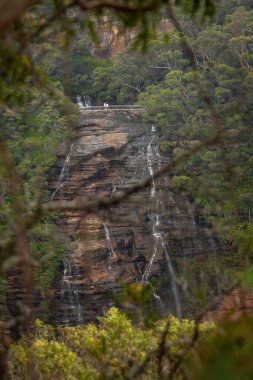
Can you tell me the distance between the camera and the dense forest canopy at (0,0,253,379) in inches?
50.7

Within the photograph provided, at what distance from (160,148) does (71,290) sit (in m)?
5.08

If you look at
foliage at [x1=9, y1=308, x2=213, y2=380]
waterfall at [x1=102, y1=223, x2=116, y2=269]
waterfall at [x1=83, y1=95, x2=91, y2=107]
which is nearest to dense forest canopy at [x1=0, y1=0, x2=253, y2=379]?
foliage at [x1=9, y1=308, x2=213, y2=380]

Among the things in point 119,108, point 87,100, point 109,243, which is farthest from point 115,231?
point 87,100

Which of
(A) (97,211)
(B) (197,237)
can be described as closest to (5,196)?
(B) (197,237)

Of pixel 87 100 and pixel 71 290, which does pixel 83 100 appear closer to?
pixel 87 100

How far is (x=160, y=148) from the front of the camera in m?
16.6

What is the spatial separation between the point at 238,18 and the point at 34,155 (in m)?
7.29

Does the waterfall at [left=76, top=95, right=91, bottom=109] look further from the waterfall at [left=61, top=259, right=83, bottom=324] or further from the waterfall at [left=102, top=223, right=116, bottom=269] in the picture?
the waterfall at [left=61, top=259, right=83, bottom=324]

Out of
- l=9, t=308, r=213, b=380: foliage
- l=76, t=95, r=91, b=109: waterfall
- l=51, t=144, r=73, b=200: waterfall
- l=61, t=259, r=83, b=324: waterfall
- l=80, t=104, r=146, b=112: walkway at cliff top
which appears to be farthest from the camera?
l=76, t=95, r=91, b=109: waterfall

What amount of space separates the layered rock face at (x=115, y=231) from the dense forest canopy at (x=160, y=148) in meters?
0.40

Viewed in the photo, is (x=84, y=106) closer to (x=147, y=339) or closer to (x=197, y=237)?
(x=197, y=237)

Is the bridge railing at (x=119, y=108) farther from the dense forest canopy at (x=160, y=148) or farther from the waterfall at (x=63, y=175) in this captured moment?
the waterfall at (x=63, y=175)

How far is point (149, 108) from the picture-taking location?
1750cm

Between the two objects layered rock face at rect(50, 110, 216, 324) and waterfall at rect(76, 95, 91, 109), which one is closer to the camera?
layered rock face at rect(50, 110, 216, 324)
